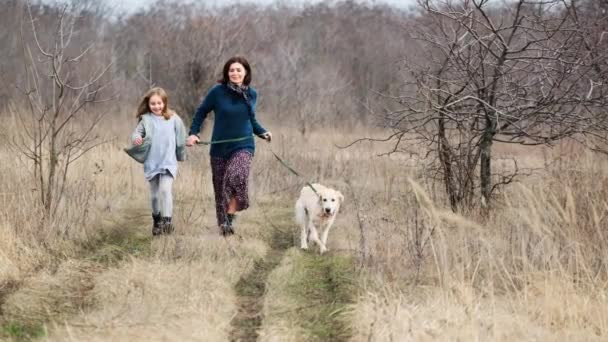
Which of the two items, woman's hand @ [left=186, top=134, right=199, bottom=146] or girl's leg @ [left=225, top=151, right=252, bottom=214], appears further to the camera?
girl's leg @ [left=225, top=151, right=252, bottom=214]

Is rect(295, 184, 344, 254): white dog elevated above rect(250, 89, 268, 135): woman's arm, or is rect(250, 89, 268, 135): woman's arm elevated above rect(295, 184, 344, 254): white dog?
rect(250, 89, 268, 135): woman's arm

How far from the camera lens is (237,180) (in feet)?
21.7

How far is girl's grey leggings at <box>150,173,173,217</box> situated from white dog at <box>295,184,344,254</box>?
1224mm

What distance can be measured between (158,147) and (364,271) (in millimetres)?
2356

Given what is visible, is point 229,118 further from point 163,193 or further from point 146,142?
point 163,193

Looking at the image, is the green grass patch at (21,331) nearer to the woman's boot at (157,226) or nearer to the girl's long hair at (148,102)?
the woman's boot at (157,226)

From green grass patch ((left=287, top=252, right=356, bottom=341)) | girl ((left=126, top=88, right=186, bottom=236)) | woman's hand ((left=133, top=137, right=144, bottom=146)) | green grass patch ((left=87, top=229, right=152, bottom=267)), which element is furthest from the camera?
girl ((left=126, top=88, right=186, bottom=236))

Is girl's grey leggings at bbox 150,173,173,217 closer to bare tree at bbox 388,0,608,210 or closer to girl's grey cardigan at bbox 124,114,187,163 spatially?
girl's grey cardigan at bbox 124,114,187,163

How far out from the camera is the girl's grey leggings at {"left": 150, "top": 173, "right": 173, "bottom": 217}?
647 cm

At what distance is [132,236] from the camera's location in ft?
21.9

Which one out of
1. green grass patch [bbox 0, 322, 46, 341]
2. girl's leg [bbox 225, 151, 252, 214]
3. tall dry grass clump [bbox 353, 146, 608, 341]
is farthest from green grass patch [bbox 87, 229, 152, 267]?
tall dry grass clump [bbox 353, 146, 608, 341]

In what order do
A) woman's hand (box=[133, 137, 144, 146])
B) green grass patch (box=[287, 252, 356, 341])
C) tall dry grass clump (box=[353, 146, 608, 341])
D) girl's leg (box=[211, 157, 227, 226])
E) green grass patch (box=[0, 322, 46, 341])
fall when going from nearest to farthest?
green grass patch (box=[0, 322, 46, 341]) → tall dry grass clump (box=[353, 146, 608, 341]) → green grass patch (box=[287, 252, 356, 341]) → woman's hand (box=[133, 137, 144, 146]) → girl's leg (box=[211, 157, 227, 226])

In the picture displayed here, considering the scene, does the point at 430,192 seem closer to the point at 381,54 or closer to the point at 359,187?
the point at 359,187

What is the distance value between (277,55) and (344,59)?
10.2 m
